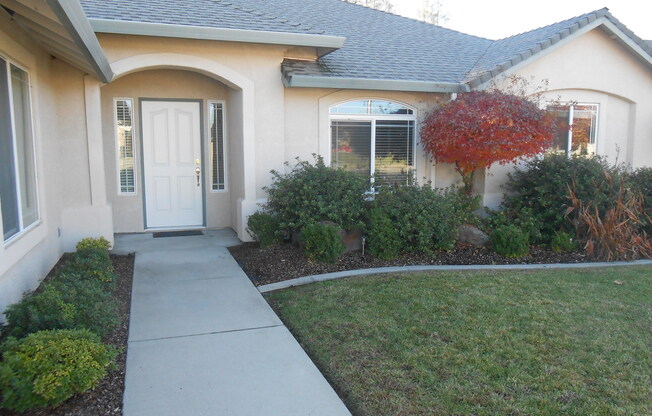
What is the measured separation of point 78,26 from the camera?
4.50 metres

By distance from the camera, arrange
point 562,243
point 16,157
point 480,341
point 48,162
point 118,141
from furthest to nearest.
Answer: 1. point 118,141
2. point 562,243
3. point 48,162
4. point 16,157
5. point 480,341

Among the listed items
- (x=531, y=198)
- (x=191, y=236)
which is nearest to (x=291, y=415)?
(x=191, y=236)

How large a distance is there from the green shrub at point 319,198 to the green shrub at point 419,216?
1.28 feet

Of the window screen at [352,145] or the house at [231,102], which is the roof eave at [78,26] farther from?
the window screen at [352,145]

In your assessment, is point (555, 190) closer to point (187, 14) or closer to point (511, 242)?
point (511, 242)

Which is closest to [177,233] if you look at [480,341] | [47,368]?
[47,368]

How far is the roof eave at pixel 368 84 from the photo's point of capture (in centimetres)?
844

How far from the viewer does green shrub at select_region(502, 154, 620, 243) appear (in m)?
8.59

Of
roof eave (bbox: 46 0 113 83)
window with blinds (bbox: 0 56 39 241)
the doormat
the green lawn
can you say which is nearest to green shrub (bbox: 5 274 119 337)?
window with blinds (bbox: 0 56 39 241)

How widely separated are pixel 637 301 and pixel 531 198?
354 cm

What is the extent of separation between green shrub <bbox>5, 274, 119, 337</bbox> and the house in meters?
1.51

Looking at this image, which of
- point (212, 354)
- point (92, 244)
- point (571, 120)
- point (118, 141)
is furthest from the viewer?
point (571, 120)

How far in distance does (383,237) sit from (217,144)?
406cm

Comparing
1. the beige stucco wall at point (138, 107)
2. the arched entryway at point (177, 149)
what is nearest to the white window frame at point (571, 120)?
the arched entryway at point (177, 149)
